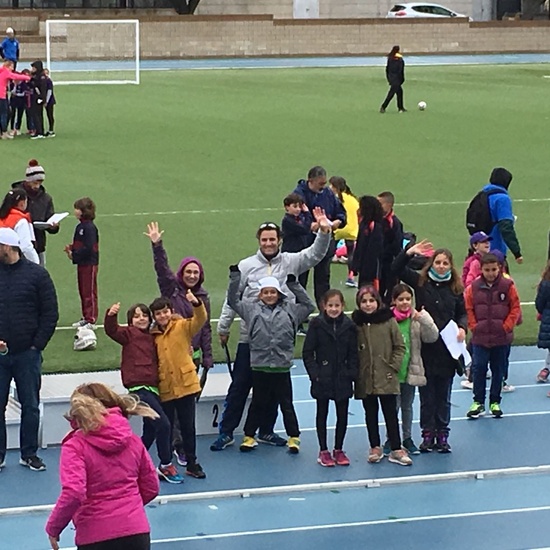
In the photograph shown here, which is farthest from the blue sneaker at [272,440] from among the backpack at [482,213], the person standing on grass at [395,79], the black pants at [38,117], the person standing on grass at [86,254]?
the person standing on grass at [395,79]

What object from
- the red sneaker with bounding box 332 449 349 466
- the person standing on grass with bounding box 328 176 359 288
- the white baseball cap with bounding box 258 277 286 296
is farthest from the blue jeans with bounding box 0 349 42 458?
the person standing on grass with bounding box 328 176 359 288

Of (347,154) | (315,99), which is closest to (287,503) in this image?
(347,154)

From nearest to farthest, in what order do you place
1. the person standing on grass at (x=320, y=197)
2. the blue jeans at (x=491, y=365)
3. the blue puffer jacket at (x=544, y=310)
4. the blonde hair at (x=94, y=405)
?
1. the blonde hair at (x=94, y=405)
2. the blue jeans at (x=491, y=365)
3. the blue puffer jacket at (x=544, y=310)
4. the person standing on grass at (x=320, y=197)

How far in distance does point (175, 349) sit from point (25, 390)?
1.30 metres

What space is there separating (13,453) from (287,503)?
2541mm

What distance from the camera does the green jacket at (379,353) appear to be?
36.7ft

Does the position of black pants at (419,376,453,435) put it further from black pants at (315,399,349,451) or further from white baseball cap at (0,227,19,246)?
white baseball cap at (0,227,19,246)

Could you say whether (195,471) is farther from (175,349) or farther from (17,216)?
(17,216)

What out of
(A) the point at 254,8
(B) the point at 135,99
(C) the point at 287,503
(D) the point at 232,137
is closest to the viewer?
(C) the point at 287,503

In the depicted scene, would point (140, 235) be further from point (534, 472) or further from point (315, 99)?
point (315, 99)

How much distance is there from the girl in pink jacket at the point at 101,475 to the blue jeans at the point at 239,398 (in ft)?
13.8

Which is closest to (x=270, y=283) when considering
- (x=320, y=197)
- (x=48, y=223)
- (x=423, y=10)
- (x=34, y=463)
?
(x=34, y=463)

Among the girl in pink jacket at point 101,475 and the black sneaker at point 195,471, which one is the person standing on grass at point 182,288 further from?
the girl in pink jacket at point 101,475

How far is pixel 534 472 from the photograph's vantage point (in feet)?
36.8
